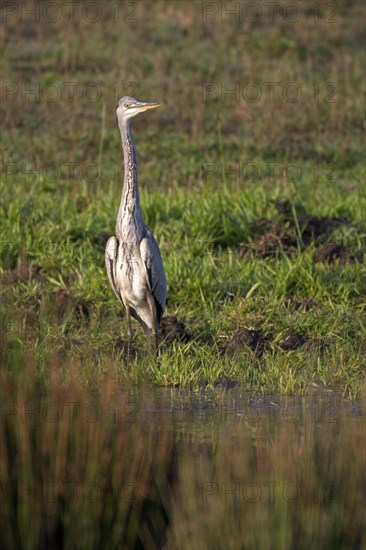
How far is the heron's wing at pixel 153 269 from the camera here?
7.79 m

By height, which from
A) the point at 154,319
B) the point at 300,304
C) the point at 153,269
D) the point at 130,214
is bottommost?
the point at 300,304

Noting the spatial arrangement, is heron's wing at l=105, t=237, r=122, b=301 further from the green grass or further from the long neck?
the green grass

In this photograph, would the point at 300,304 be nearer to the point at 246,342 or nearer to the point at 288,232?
the point at 246,342

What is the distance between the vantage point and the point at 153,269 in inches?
309

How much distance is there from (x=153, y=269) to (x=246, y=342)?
0.76 m

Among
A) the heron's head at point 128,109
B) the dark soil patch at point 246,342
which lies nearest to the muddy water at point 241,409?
the dark soil patch at point 246,342

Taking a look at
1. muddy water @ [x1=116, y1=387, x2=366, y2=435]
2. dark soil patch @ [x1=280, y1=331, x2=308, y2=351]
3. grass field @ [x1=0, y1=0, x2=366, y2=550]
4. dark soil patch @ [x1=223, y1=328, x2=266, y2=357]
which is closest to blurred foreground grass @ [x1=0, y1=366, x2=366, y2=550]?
grass field @ [x1=0, y1=0, x2=366, y2=550]

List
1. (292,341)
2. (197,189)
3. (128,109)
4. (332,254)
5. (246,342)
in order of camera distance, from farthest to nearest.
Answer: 1. (197,189)
2. (332,254)
3. (128,109)
4. (292,341)
5. (246,342)

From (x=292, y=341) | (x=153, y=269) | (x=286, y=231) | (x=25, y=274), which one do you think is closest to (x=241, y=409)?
(x=292, y=341)

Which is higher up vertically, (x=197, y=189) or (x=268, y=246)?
(x=197, y=189)

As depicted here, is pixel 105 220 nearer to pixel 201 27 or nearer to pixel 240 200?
pixel 240 200

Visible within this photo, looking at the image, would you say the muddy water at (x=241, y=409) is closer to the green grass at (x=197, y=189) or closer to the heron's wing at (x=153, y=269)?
the green grass at (x=197, y=189)

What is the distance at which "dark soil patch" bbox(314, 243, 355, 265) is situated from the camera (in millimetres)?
9258

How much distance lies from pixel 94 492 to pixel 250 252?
5.41m
